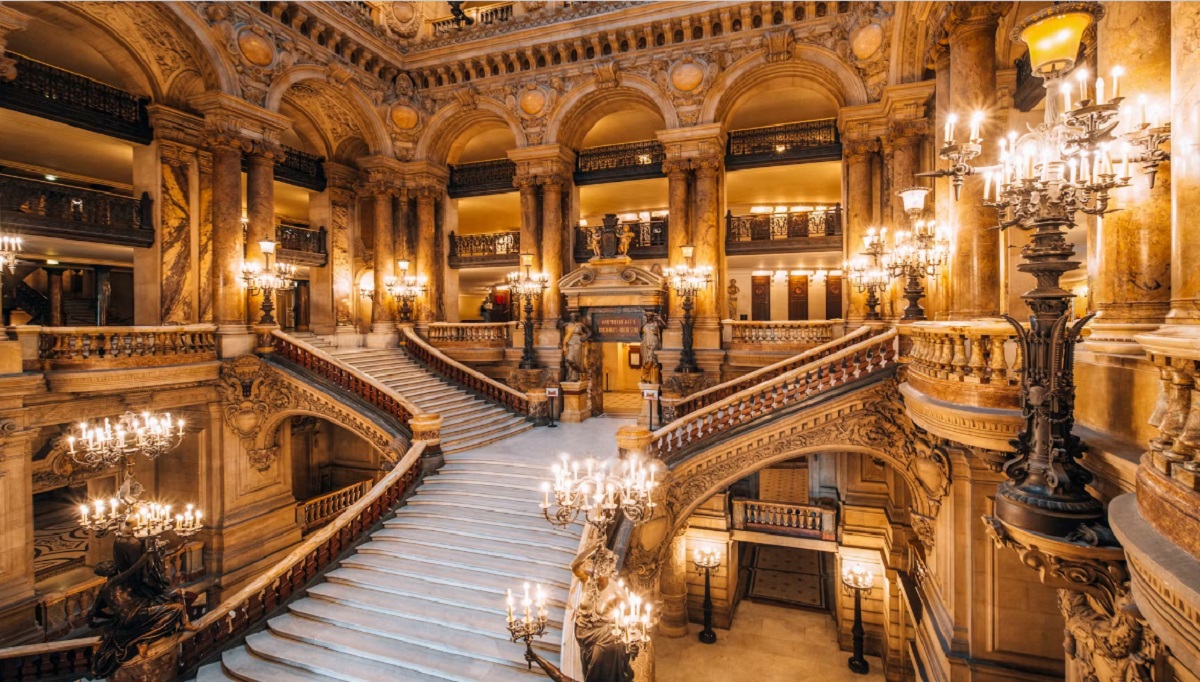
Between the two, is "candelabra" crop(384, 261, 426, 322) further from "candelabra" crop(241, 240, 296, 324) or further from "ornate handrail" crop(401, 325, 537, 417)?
"candelabra" crop(241, 240, 296, 324)

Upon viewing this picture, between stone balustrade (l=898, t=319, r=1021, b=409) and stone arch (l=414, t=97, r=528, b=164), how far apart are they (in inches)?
550

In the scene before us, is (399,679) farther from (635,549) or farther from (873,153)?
(873,153)

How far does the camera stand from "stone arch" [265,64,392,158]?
14.5m

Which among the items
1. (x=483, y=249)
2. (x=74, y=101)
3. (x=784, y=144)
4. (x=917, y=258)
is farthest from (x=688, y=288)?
(x=74, y=101)

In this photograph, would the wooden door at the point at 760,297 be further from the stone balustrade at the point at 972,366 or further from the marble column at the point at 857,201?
the stone balustrade at the point at 972,366

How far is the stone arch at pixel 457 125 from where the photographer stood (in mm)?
17000

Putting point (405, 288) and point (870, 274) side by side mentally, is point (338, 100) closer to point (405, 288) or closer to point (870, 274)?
point (405, 288)

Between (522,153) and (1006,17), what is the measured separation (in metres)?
12.2

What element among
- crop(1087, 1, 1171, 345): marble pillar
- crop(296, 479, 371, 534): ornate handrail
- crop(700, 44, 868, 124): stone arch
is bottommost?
crop(296, 479, 371, 534): ornate handrail

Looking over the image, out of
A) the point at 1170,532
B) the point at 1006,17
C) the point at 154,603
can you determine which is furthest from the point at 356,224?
the point at 1170,532

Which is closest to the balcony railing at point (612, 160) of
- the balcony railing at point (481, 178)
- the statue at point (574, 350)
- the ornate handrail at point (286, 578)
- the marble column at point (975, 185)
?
the balcony railing at point (481, 178)

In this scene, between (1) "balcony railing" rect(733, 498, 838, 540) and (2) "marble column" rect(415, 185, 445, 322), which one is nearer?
(1) "balcony railing" rect(733, 498, 838, 540)

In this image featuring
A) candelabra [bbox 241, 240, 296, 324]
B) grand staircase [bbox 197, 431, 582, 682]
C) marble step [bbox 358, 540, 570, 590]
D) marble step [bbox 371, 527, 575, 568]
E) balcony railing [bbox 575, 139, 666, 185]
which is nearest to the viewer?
grand staircase [bbox 197, 431, 582, 682]

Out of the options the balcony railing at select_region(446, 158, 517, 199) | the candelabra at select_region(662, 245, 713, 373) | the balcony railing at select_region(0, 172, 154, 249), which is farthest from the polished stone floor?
the balcony railing at select_region(0, 172, 154, 249)
